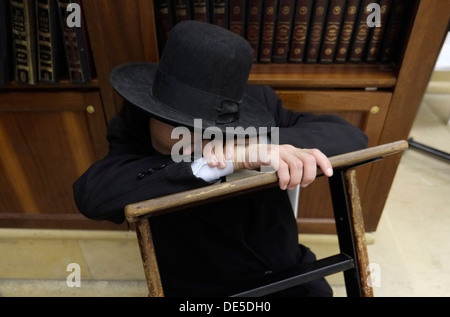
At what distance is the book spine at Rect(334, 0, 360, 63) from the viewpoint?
96 cm

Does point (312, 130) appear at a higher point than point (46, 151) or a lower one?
higher

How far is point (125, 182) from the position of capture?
0.71m

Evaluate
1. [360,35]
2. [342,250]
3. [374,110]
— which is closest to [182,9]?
[360,35]

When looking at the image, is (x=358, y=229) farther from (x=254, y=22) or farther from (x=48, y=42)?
(x=48, y=42)

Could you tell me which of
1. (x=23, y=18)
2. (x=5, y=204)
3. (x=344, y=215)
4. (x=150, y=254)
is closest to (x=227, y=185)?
(x=150, y=254)

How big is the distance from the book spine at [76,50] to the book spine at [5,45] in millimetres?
134

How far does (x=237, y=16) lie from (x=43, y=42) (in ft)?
1.61

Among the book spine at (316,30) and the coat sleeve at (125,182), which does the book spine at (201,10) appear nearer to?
the book spine at (316,30)

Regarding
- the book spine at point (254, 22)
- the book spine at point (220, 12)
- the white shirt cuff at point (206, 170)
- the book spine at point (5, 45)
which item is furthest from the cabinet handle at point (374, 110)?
the book spine at point (5, 45)

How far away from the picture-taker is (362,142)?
0.88m

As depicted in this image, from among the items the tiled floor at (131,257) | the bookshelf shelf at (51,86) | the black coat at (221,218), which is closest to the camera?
the black coat at (221,218)

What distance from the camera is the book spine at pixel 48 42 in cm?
89

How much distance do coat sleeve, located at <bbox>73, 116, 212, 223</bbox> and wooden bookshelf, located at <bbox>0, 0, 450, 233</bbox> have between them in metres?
0.35
